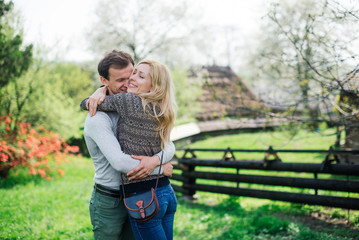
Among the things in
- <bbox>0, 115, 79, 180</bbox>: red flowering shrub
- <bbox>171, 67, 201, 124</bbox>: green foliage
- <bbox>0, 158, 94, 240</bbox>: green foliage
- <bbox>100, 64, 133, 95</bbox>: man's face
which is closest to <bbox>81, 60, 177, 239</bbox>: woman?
<bbox>100, 64, 133, 95</bbox>: man's face

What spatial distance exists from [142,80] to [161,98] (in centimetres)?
20

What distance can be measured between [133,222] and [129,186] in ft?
0.83

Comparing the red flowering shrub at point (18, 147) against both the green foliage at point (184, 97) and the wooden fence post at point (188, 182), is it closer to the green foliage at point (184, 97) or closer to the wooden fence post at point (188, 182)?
the wooden fence post at point (188, 182)

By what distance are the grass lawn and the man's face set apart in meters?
2.60

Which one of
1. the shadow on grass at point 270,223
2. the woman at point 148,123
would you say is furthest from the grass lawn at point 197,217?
the woman at point 148,123

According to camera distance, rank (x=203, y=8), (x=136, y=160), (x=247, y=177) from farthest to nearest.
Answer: (x=203, y=8) → (x=247, y=177) → (x=136, y=160)

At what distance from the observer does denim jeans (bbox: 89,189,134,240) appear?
2.23 meters

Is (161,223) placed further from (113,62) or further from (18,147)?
(18,147)

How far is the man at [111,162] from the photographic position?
205 centimetres

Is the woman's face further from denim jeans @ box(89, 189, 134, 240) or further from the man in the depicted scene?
denim jeans @ box(89, 189, 134, 240)

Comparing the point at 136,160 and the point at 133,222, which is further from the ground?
the point at 136,160

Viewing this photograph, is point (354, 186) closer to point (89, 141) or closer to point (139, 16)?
point (89, 141)

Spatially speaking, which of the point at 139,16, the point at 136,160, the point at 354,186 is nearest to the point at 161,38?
the point at 139,16

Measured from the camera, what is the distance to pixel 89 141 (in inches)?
87.0
